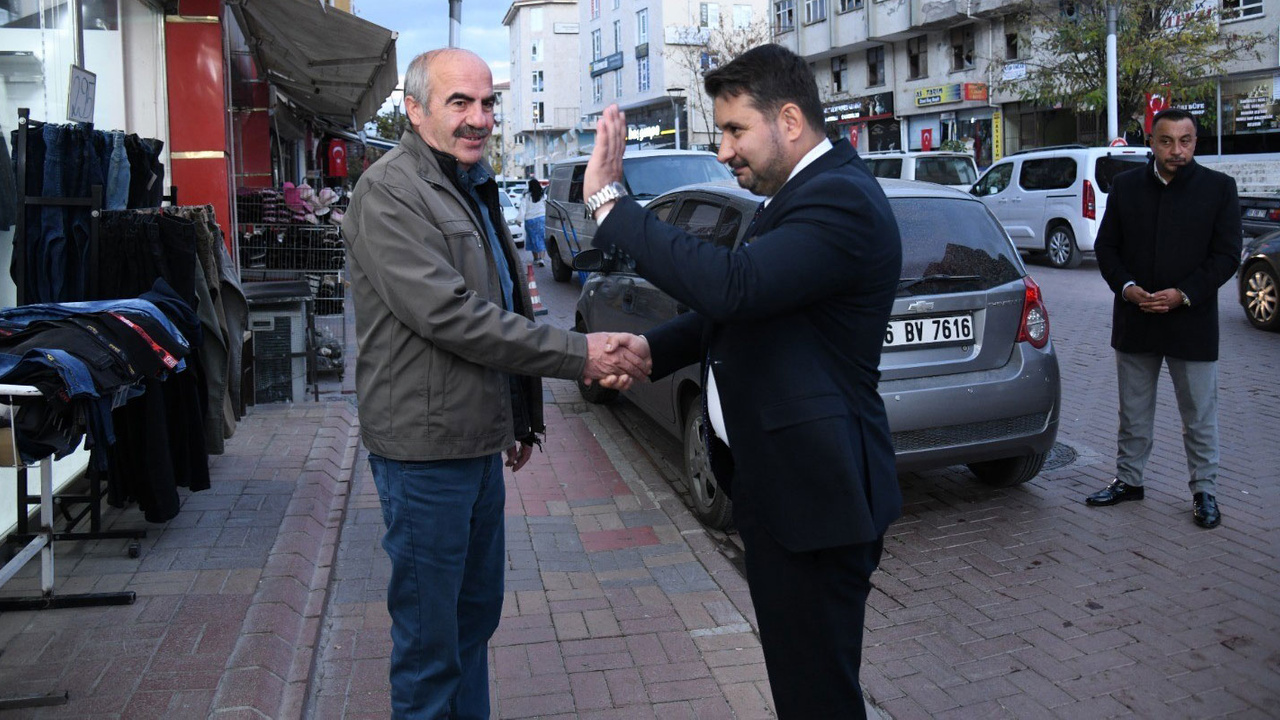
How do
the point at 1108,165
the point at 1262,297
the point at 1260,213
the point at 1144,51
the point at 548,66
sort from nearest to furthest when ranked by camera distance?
the point at 1262,297 < the point at 1260,213 < the point at 1108,165 < the point at 1144,51 < the point at 548,66

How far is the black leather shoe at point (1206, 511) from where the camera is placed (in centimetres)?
563

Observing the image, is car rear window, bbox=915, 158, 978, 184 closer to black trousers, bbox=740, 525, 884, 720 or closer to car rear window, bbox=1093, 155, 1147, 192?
car rear window, bbox=1093, 155, 1147, 192

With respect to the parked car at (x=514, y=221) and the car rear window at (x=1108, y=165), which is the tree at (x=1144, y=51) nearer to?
the car rear window at (x=1108, y=165)

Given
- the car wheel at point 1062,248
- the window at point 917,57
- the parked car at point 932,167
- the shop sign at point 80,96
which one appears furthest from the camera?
the window at point 917,57

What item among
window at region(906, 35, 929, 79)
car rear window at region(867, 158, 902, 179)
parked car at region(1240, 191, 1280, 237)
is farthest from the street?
window at region(906, 35, 929, 79)

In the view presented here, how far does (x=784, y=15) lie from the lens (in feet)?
165

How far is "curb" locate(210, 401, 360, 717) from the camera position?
372 centimetres

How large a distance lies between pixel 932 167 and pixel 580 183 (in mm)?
8496

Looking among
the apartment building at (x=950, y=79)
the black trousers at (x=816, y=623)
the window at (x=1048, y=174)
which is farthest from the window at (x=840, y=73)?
the black trousers at (x=816, y=623)

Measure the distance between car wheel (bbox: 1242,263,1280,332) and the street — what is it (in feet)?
14.4

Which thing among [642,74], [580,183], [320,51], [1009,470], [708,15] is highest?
[708,15]

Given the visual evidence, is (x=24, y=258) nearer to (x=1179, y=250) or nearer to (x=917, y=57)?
(x=1179, y=250)

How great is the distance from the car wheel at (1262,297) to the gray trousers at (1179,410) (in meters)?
6.56

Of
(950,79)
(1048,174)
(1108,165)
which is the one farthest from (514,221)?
(950,79)
